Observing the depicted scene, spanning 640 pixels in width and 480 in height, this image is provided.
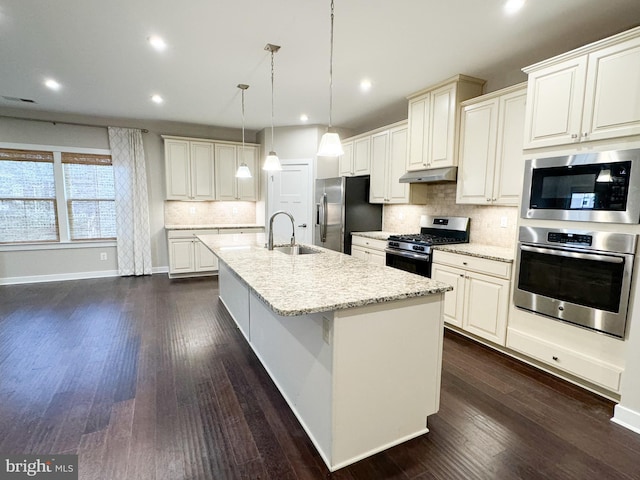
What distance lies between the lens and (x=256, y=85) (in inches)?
148

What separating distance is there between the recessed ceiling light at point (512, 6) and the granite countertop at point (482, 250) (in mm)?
1829

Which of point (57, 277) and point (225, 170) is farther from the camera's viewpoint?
point (225, 170)

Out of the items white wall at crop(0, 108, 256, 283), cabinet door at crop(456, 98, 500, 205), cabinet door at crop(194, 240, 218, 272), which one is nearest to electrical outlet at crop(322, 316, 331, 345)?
cabinet door at crop(456, 98, 500, 205)

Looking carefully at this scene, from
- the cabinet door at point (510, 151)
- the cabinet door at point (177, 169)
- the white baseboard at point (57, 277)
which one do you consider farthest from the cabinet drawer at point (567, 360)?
the white baseboard at point (57, 277)

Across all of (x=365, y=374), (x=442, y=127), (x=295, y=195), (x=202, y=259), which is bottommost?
(x=202, y=259)

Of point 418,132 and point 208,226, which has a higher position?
point 418,132

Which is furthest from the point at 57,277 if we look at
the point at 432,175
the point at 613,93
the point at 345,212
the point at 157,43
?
the point at 613,93

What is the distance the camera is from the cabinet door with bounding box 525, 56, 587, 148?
2.21 meters

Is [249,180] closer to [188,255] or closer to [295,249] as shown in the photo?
[188,255]

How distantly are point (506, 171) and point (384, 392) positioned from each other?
7.79 ft

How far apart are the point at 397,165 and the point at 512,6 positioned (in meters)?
2.14

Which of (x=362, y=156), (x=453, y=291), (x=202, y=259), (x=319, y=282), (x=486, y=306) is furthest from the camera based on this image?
(x=202, y=259)

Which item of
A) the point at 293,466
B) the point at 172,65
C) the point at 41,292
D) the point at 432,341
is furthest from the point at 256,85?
the point at 41,292

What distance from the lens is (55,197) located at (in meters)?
5.16
